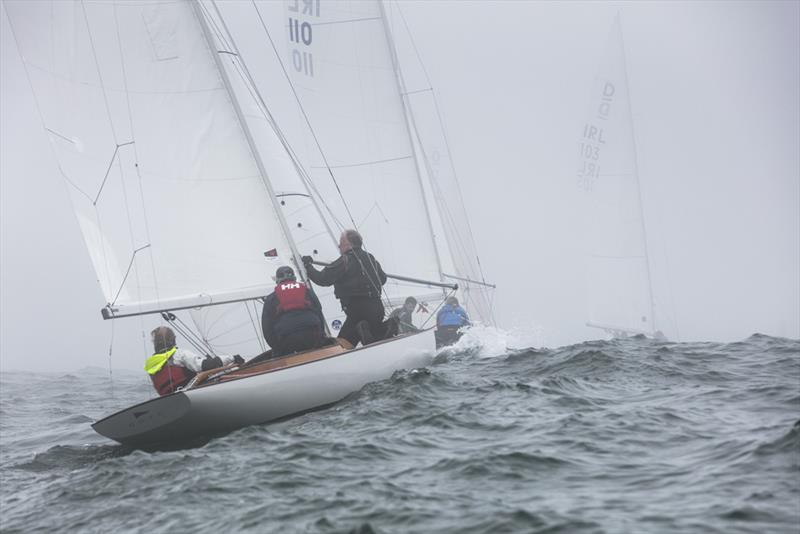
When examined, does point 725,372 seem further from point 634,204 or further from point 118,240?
point 634,204

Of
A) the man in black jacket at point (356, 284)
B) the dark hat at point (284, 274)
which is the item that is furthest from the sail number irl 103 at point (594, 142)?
the dark hat at point (284, 274)

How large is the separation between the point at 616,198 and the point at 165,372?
20.2 m

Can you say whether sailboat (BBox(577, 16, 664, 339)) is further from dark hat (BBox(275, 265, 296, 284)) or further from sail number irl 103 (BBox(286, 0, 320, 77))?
dark hat (BBox(275, 265, 296, 284))

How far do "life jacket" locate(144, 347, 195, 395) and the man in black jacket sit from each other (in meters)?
1.95

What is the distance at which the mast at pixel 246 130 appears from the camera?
10.2 m

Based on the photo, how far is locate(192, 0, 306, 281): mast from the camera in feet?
33.4

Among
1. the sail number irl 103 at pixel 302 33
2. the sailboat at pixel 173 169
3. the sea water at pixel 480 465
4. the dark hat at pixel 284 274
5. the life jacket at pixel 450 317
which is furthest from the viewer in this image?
the sail number irl 103 at pixel 302 33

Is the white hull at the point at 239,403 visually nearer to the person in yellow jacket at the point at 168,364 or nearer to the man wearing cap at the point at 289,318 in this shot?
the man wearing cap at the point at 289,318

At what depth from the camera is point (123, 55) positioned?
399 inches

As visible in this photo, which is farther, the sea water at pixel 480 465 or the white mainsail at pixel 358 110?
the white mainsail at pixel 358 110

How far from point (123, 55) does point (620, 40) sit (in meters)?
20.4

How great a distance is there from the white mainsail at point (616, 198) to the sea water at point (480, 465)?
1780cm

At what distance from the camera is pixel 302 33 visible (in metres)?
16.7

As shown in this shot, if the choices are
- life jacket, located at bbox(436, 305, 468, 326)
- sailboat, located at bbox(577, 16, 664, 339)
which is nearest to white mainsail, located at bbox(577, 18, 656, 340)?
sailboat, located at bbox(577, 16, 664, 339)
